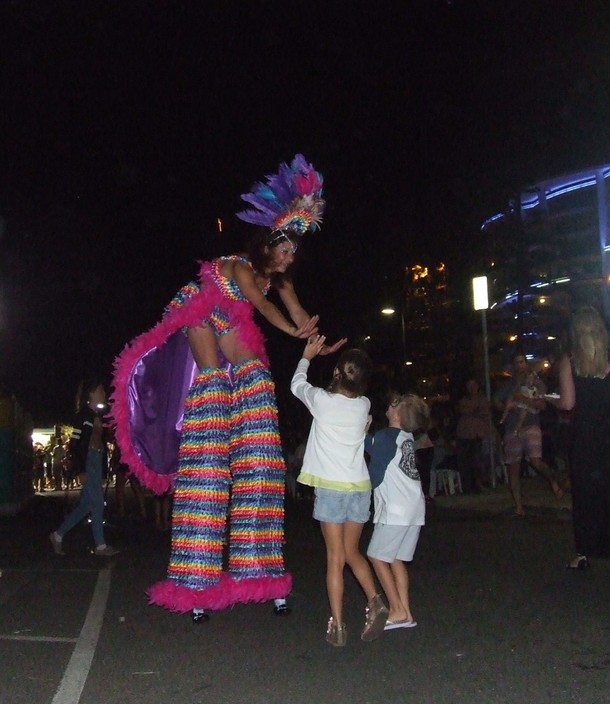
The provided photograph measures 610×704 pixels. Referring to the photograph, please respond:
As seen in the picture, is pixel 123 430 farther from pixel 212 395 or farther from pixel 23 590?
pixel 23 590

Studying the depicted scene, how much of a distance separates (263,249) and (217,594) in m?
1.96

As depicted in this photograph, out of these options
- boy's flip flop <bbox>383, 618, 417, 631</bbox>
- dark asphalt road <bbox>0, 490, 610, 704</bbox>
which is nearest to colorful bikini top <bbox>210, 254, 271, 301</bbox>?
dark asphalt road <bbox>0, 490, 610, 704</bbox>

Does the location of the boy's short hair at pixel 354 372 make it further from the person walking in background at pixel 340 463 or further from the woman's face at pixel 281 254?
the woman's face at pixel 281 254

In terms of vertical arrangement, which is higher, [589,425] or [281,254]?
[281,254]

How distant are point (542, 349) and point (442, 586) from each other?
37.2 m

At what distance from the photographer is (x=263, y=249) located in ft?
19.6

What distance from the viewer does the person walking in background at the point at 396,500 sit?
5.69 m

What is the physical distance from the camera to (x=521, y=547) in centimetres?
871

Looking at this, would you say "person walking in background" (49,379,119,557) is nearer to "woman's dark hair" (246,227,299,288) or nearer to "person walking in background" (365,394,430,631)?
"woman's dark hair" (246,227,299,288)

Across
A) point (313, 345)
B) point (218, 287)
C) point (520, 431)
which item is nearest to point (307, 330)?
point (313, 345)

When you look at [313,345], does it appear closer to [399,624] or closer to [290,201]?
[290,201]

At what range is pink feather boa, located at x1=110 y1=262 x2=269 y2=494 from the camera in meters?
6.04

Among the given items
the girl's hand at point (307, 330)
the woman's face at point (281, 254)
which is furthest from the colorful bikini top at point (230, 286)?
the girl's hand at point (307, 330)

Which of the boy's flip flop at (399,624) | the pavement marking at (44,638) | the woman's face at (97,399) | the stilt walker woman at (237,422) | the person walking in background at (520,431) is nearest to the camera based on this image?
the pavement marking at (44,638)
